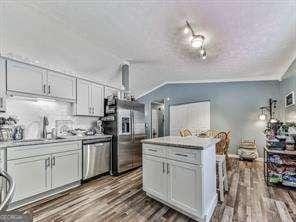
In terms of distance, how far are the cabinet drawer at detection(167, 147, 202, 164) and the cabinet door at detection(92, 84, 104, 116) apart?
7.84 ft

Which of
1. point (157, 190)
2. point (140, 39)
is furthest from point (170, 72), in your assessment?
point (157, 190)

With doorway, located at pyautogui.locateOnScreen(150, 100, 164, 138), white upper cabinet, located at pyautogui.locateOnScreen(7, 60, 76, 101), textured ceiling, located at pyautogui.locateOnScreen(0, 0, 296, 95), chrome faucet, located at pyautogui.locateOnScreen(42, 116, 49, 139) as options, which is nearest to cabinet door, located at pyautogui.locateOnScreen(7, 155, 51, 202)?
chrome faucet, located at pyautogui.locateOnScreen(42, 116, 49, 139)

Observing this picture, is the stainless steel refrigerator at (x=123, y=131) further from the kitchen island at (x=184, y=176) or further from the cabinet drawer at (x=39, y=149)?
the kitchen island at (x=184, y=176)

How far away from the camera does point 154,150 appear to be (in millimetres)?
2674

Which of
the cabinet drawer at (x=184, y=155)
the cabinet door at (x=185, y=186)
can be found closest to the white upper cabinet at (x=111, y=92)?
the cabinet drawer at (x=184, y=155)

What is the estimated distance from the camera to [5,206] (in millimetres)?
834

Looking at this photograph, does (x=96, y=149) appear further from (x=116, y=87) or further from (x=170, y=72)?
(x=170, y=72)

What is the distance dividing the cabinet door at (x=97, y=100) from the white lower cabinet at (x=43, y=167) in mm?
1033

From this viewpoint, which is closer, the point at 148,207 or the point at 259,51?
the point at 148,207

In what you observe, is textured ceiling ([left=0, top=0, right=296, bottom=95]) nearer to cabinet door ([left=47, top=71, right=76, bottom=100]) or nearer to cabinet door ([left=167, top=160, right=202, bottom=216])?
cabinet door ([left=47, top=71, right=76, bottom=100])

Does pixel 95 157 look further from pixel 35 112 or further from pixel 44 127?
pixel 35 112

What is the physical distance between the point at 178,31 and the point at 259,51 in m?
1.86

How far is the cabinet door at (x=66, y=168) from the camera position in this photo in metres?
2.99

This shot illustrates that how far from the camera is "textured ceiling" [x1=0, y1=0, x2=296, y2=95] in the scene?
7.59ft
